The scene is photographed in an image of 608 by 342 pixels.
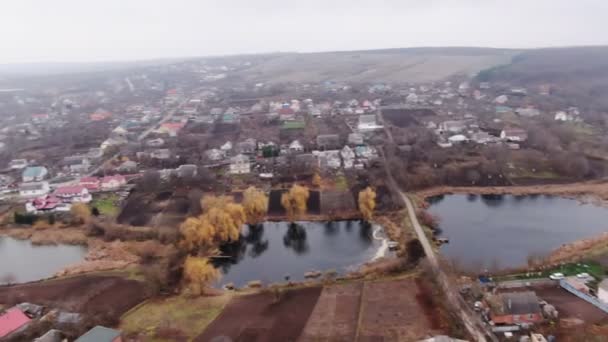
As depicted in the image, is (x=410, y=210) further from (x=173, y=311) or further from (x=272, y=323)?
(x=173, y=311)

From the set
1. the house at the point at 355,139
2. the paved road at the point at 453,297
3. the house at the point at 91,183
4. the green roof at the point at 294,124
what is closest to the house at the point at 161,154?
the house at the point at 91,183

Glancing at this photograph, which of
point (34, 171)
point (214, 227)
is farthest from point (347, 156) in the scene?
point (34, 171)

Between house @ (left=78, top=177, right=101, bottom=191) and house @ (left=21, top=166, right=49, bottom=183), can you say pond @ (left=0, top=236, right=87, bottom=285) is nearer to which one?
house @ (left=78, top=177, right=101, bottom=191)

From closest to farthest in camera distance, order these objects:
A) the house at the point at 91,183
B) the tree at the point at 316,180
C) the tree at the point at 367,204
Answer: the tree at the point at 367,204 < the tree at the point at 316,180 < the house at the point at 91,183

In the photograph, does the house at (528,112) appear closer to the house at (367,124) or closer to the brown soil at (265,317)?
the house at (367,124)

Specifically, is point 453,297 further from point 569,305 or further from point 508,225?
point 508,225

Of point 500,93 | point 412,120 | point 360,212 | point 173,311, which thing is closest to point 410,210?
point 360,212

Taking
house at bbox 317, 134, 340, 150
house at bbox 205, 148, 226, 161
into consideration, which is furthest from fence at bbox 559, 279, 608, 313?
house at bbox 205, 148, 226, 161
